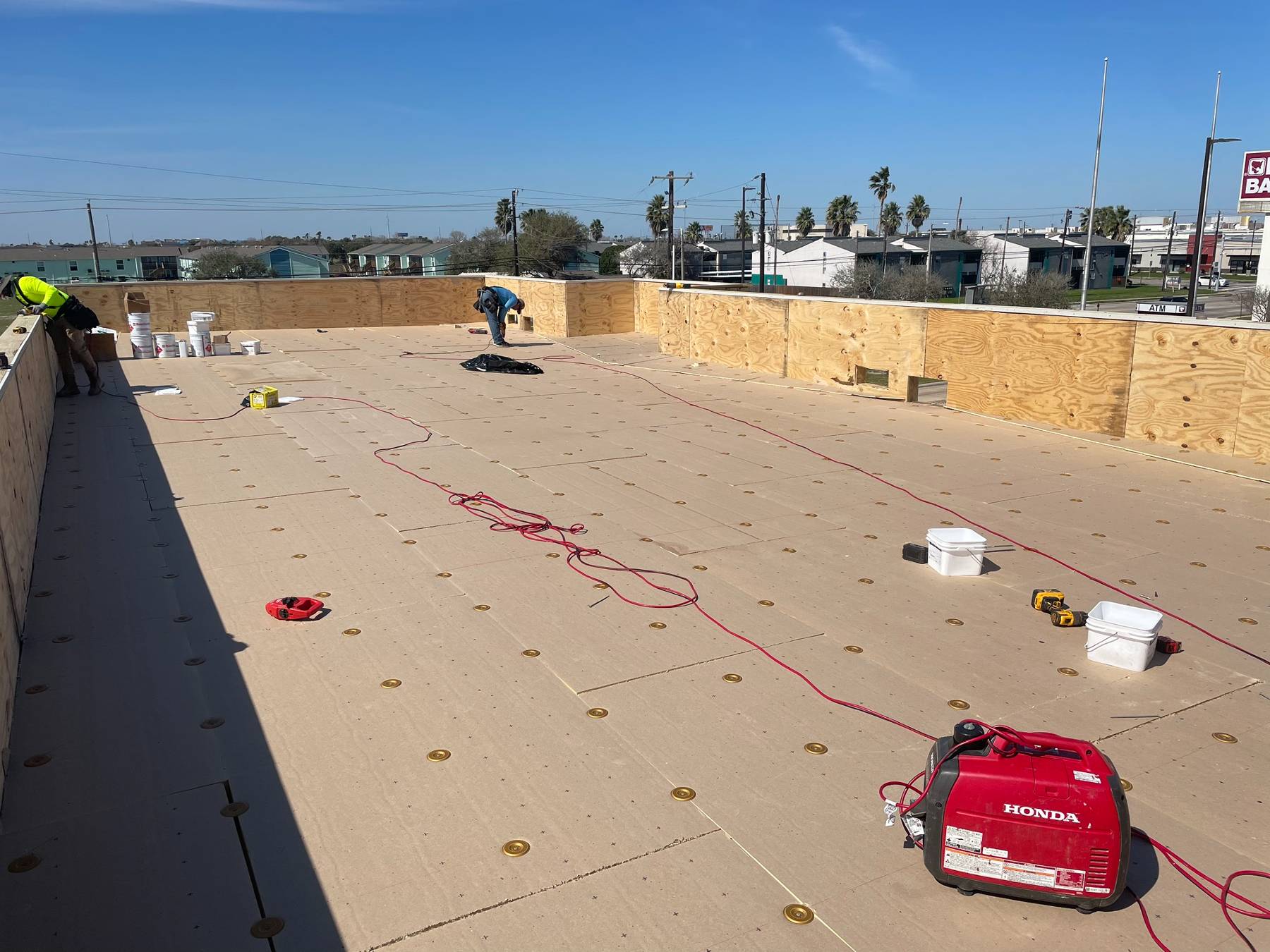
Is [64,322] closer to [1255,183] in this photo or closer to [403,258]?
[1255,183]

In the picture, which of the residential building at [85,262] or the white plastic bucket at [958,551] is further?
the residential building at [85,262]

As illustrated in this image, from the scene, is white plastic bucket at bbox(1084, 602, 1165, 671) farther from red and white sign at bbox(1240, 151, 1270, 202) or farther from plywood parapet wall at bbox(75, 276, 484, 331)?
red and white sign at bbox(1240, 151, 1270, 202)

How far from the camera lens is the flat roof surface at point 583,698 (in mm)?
2598

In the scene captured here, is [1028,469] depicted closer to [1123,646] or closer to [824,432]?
[824,432]

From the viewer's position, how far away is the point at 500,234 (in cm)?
7238

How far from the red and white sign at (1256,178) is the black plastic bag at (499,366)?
34.1m

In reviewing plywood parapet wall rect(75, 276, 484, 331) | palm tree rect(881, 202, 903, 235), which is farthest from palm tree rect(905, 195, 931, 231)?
plywood parapet wall rect(75, 276, 484, 331)

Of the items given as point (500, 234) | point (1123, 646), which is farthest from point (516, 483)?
point (500, 234)

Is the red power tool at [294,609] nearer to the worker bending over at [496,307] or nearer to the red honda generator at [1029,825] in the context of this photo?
the red honda generator at [1029,825]

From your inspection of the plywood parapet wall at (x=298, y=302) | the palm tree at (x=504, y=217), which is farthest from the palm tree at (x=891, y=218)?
the plywood parapet wall at (x=298, y=302)

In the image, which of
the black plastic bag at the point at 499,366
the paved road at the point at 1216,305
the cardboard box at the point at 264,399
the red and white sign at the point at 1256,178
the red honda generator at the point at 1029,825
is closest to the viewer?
the red honda generator at the point at 1029,825

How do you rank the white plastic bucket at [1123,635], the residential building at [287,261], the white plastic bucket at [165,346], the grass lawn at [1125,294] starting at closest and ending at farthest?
the white plastic bucket at [1123,635]
the white plastic bucket at [165,346]
the grass lawn at [1125,294]
the residential building at [287,261]

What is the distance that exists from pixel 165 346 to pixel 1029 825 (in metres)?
14.9

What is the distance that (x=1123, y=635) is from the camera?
398cm
